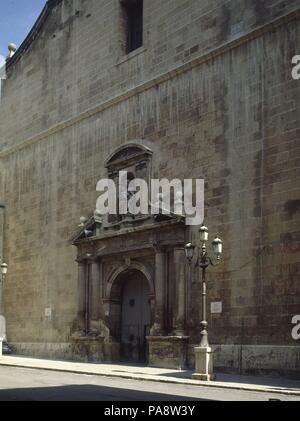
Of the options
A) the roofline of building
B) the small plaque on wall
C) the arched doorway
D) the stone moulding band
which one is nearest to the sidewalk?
the arched doorway

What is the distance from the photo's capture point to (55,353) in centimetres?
2448

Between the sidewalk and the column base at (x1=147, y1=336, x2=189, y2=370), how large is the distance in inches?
14.6

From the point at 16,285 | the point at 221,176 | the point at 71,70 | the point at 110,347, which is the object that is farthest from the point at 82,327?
the point at 71,70

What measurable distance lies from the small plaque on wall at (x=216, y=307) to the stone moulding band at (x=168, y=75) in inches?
A: 276

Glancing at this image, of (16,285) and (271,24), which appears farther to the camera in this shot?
(16,285)

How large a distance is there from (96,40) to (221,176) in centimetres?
882

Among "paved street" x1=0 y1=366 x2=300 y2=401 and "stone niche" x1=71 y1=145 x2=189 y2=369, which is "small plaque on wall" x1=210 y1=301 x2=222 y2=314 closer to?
"stone niche" x1=71 y1=145 x2=189 y2=369

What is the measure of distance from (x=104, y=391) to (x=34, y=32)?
64.3ft

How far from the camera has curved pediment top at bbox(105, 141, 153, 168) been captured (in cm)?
2170

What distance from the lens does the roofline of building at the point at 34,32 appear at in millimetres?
27938

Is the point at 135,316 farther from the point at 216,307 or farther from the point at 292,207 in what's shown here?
the point at 292,207

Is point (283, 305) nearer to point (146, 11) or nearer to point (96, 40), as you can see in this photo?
point (146, 11)

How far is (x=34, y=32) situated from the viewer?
2850 cm

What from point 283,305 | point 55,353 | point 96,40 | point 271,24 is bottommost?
point 55,353
